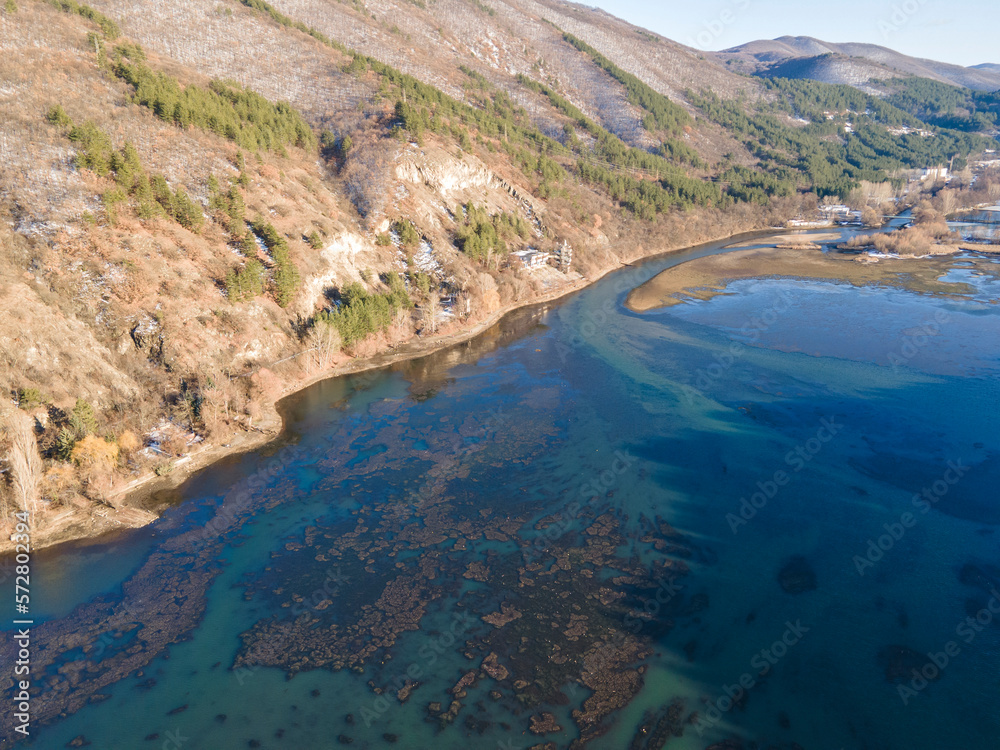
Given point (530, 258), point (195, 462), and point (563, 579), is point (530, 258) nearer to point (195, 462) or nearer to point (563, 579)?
point (195, 462)

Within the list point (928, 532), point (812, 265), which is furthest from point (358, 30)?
point (928, 532)

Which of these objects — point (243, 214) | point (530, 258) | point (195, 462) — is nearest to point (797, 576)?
point (195, 462)

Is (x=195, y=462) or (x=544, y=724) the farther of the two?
(x=195, y=462)

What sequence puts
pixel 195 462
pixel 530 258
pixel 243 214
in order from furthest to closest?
pixel 530 258
pixel 243 214
pixel 195 462

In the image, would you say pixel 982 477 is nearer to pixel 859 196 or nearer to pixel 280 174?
pixel 280 174

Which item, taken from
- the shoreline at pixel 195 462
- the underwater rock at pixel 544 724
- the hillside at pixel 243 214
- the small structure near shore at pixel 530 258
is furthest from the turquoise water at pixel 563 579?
the small structure near shore at pixel 530 258

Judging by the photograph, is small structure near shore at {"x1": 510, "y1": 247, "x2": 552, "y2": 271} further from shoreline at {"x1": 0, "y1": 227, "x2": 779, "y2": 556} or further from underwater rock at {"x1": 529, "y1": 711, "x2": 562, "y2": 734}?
underwater rock at {"x1": 529, "y1": 711, "x2": 562, "y2": 734}

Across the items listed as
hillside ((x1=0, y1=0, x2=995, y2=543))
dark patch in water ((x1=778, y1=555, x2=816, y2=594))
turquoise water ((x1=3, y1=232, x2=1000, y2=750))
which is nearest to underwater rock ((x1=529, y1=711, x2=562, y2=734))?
turquoise water ((x1=3, y1=232, x2=1000, y2=750))
